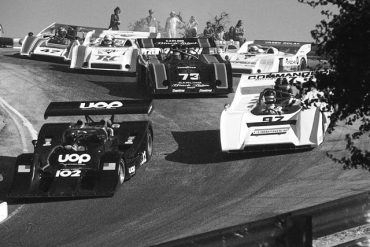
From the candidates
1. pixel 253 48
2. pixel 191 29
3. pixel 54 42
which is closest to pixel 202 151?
pixel 253 48

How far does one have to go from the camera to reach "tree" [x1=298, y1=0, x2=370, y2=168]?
546cm

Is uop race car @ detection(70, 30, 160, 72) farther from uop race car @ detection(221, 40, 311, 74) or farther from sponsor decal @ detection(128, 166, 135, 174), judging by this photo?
sponsor decal @ detection(128, 166, 135, 174)

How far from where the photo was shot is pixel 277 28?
144ft

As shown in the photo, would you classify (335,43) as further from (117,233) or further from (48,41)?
(48,41)

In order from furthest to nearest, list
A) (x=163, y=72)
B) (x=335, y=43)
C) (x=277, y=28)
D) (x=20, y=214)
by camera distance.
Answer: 1. (x=277, y=28)
2. (x=163, y=72)
3. (x=20, y=214)
4. (x=335, y=43)

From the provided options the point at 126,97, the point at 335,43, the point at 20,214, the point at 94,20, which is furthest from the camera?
the point at 94,20

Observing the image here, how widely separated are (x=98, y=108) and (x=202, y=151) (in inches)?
102

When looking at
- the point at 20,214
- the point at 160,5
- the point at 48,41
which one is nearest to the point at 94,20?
the point at 160,5

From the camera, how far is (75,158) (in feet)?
40.9

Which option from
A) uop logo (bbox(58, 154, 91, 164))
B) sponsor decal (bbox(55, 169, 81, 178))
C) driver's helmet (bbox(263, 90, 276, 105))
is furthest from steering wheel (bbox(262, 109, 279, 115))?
sponsor decal (bbox(55, 169, 81, 178))

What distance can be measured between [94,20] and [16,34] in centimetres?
463

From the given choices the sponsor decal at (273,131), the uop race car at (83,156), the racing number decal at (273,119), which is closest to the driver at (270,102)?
the racing number decal at (273,119)

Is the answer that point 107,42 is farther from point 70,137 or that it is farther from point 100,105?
point 70,137

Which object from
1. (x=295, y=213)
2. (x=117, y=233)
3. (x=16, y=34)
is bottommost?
(x=16, y=34)
